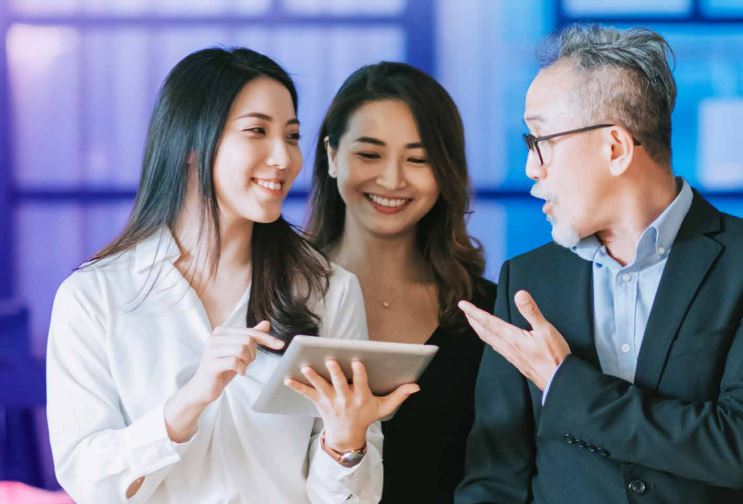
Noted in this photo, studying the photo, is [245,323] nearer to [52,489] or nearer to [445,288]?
[445,288]

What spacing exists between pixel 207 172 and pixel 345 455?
63cm

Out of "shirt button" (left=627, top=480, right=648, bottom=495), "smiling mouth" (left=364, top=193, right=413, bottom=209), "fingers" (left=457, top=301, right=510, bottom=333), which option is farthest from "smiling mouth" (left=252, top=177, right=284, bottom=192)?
"shirt button" (left=627, top=480, right=648, bottom=495)

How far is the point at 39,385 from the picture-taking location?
12.0ft

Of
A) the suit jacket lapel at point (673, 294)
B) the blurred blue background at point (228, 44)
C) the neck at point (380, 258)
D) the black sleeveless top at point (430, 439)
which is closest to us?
the suit jacket lapel at point (673, 294)

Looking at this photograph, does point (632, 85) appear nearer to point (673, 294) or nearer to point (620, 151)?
point (620, 151)

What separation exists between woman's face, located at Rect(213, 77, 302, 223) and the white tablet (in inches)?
14.9

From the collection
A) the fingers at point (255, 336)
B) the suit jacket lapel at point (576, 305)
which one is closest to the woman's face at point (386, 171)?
the suit jacket lapel at point (576, 305)

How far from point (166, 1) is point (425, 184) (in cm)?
149

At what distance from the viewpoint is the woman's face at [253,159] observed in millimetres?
2197

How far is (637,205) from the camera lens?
211 centimetres

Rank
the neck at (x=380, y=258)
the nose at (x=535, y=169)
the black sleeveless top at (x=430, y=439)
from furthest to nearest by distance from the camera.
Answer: the neck at (x=380, y=258) → the black sleeveless top at (x=430, y=439) → the nose at (x=535, y=169)

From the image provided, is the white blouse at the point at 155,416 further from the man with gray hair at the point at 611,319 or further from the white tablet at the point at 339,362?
the man with gray hair at the point at 611,319

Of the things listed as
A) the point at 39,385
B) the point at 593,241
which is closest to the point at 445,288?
the point at 593,241

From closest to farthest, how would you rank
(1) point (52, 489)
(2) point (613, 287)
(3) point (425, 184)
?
(2) point (613, 287) < (3) point (425, 184) < (1) point (52, 489)
